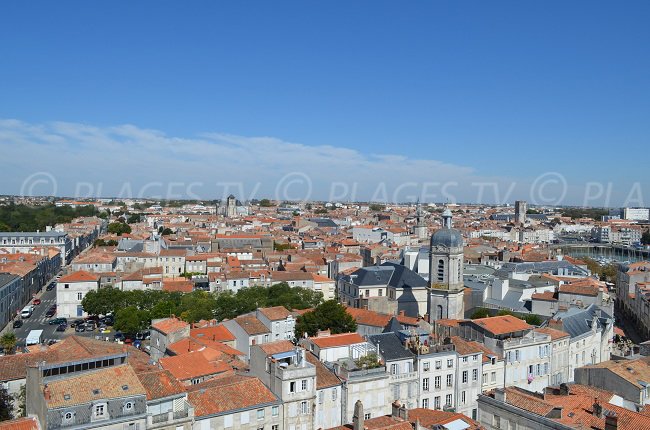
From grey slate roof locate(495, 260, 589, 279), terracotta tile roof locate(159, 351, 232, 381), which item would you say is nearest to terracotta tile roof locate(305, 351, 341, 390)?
terracotta tile roof locate(159, 351, 232, 381)

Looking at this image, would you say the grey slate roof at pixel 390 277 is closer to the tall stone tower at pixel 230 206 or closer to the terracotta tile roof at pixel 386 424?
the terracotta tile roof at pixel 386 424

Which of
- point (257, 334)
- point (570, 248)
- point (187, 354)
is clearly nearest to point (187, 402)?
point (187, 354)

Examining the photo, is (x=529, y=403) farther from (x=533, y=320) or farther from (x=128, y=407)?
(x=533, y=320)

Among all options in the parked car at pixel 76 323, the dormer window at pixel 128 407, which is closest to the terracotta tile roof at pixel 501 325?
the dormer window at pixel 128 407

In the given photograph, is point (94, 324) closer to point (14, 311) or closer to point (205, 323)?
point (14, 311)

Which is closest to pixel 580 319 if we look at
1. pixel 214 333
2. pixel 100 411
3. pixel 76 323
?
pixel 214 333

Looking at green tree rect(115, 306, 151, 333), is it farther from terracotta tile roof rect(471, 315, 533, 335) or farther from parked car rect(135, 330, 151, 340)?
terracotta tile roof rect(471, 315, 533, 335)

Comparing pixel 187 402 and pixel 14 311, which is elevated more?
pixel 187 402

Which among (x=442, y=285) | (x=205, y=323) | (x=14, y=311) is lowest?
(x=14, y=311)
